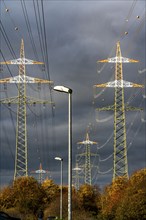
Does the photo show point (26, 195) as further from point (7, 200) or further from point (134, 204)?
point (134, 204)

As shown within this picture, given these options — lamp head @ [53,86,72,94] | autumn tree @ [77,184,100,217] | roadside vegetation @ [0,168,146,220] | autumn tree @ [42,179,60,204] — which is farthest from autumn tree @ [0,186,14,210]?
lamp head @ [53,86,72,94]

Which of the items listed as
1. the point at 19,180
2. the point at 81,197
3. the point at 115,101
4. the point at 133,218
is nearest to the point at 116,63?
the point at 115,101

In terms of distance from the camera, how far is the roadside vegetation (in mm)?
87812

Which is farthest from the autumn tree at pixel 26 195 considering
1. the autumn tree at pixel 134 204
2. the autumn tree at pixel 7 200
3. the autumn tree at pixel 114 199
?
the autumn tree at pixel 134 204

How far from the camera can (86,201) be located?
14638 centimetres

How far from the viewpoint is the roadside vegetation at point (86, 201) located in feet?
288

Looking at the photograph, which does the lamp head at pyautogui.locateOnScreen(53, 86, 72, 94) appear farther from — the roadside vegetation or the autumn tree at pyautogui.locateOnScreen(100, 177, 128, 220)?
the autumn tree at pyautogui.locateOnScreen(100, 177, 128, 220)

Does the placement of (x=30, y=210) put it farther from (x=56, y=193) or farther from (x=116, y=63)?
(x=116, y=63)

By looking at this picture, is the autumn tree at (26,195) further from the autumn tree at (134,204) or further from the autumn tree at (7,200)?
the autumn tree at (134,204)

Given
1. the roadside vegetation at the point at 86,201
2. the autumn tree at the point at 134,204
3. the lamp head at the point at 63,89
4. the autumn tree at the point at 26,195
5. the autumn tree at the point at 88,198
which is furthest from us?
the autumn tree at the point at 88,198

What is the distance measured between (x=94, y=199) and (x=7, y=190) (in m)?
30.9

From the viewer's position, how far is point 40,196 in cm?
12812

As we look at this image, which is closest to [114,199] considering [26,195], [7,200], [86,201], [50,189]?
[26,195]

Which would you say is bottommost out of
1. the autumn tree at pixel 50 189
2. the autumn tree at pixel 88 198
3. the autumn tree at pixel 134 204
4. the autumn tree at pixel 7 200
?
the autumn tree at pixel 134 204
